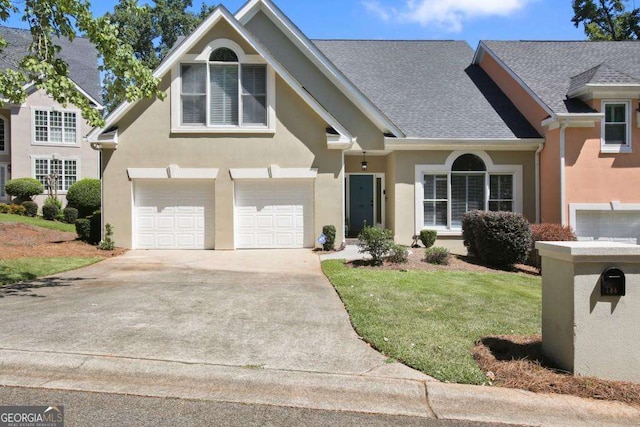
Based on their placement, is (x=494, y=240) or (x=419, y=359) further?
(x=494, y=240)

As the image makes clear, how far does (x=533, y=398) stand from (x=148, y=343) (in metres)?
4.24

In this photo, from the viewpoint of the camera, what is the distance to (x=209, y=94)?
15.2 meters

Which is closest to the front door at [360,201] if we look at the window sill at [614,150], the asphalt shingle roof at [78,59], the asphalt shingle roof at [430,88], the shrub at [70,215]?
the asphalt shingle roof at [430,88]

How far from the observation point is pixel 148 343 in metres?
5.79

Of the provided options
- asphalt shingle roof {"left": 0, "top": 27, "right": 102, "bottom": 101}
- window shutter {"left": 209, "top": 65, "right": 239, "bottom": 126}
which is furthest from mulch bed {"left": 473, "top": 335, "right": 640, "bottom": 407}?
asphalt shingle roof {"left": 0, "top": 27, "right": 102, "bottom": 101}

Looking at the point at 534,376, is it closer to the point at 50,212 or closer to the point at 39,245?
the point at 39,245

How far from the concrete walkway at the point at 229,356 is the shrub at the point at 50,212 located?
18.1 meters

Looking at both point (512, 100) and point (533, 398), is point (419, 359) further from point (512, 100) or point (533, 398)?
point (512, 100)

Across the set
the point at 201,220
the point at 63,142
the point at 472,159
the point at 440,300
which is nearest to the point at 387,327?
the point at 440,300

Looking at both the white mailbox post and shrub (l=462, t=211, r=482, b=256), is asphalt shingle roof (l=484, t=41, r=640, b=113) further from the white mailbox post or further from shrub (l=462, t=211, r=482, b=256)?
the white mailbox post

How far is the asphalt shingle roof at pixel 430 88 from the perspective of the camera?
1700cm

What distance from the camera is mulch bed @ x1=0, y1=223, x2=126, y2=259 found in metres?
13.7

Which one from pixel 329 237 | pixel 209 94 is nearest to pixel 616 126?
pixel 329 237

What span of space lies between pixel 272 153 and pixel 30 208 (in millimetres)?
17290
